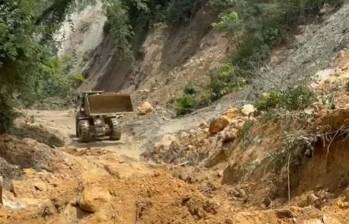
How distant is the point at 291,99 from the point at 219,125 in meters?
3.07

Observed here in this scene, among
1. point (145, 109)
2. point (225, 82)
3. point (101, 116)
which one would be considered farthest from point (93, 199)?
point (145, 109)

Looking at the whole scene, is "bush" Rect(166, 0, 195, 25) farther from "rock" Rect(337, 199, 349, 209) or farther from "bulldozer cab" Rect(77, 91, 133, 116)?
"rock" Rect(337, 199, 349, 209)

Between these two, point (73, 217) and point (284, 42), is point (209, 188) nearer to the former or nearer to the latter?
point (73, 217)

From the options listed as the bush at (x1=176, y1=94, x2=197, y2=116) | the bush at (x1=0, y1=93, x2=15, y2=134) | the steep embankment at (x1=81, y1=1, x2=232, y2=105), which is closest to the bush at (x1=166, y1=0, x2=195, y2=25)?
the steep embankment at (x1=81, y1=1, x2=232, y2=105)

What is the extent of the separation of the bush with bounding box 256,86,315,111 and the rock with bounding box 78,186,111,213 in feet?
12.8

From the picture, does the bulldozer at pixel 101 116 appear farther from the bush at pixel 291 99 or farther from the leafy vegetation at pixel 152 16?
the bush at pixel 291 99

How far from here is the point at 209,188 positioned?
11125 millimetres

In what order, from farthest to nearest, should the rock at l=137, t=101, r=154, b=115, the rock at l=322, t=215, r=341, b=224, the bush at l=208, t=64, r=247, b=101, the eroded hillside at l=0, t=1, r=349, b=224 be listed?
the rock at l=137, t=101, r=154, b=115 → the bush at l=208, t=64, r=247, b=101 → the eroded hillside at l=0, t=1, r=349, b=224 → the rock at l=322, t=215, r=341, b=224

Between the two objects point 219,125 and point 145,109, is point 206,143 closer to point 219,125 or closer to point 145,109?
point 219,125

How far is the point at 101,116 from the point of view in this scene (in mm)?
18438

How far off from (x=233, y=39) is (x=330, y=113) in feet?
43.3

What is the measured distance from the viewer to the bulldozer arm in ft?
61.2

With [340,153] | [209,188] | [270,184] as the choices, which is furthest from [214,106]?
[340,153]

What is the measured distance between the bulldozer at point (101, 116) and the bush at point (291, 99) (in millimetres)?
6753
